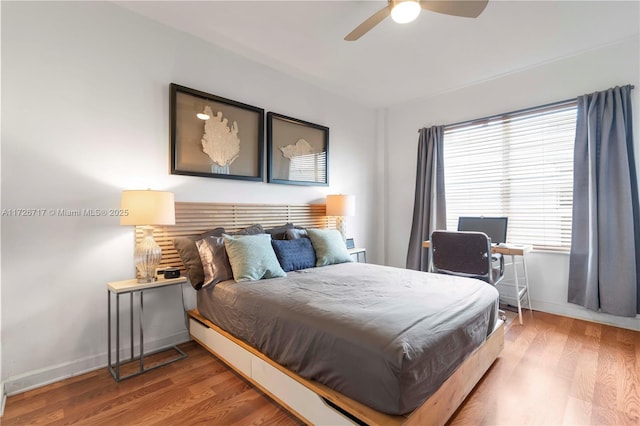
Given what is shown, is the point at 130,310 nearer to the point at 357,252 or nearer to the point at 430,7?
the point at 357,252

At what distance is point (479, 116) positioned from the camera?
3801 millimetres

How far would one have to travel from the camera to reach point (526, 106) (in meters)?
3.43

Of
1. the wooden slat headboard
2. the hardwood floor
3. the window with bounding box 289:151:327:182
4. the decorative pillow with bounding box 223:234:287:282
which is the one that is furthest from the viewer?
the window with bounding box 289:151:327:182

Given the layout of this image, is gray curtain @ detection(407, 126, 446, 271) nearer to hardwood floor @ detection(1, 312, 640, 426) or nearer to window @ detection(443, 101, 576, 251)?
window @ detection(443, 101, 576, 251)

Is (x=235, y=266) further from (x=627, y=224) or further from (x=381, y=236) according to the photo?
(x=627, y=224)

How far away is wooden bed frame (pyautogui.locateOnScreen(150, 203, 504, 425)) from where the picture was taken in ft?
4.35

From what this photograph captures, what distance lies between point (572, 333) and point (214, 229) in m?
3.48

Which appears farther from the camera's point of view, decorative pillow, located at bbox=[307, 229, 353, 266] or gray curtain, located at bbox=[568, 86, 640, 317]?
decorative pillow, located at bbox=[307, 229, 353, 266]

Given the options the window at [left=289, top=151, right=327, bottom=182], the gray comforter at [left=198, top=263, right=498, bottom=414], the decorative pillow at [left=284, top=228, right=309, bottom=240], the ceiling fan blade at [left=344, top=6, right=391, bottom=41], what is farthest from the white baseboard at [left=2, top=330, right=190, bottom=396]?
the ceiling fan blade at [left=344, top=6, right=391, bottom=41]

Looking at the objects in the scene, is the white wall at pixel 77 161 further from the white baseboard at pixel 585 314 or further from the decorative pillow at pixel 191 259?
the white baseboard at pixel 585 314

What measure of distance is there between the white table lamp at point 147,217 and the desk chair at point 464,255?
2.51 metres

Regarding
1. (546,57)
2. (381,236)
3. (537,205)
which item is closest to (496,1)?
(546,57)

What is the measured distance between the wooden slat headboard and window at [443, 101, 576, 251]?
6.77 feet

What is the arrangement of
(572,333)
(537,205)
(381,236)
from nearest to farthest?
(572,333), (537,205), (381,236)
